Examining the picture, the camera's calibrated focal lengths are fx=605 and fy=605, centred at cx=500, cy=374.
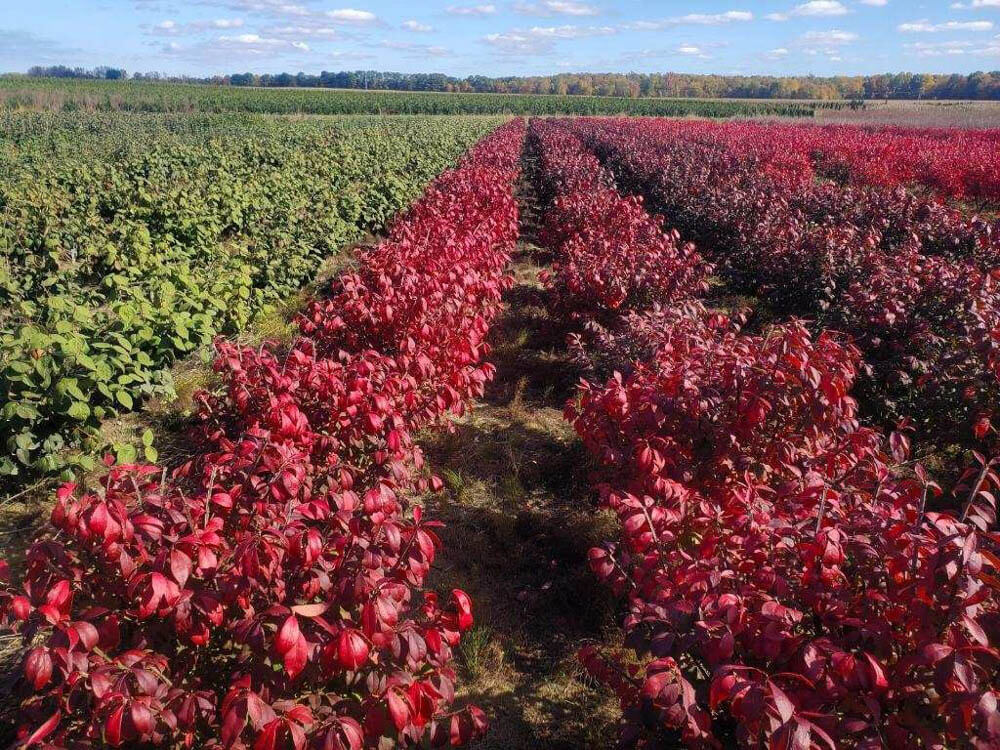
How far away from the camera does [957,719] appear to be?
158 cm

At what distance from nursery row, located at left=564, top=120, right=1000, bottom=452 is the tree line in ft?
391

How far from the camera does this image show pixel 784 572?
2.24 meters

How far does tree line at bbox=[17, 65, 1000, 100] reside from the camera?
107 m

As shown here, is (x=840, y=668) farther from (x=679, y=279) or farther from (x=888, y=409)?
(x=679, y=279)

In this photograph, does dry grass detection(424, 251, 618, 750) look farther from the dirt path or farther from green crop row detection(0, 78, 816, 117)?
green crop row detection(0, 78, 816, 117)

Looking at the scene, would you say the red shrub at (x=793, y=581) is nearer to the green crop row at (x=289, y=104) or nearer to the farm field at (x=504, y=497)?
the farm field at (x=504, y=497)

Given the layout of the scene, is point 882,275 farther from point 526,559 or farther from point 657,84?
point 657,84

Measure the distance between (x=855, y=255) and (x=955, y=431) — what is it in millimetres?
3326

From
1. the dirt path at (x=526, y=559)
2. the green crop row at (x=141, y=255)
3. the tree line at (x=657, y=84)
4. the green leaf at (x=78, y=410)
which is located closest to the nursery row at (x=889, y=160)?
the green crop row at (x=141, y=255)

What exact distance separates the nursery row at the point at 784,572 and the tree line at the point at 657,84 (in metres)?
129

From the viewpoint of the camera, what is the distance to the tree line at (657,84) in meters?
107

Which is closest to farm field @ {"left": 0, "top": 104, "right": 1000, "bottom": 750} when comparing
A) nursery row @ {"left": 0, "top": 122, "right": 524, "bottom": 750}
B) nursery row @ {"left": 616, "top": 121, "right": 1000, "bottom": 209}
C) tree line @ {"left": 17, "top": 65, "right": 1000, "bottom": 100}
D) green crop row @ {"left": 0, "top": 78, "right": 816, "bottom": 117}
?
nursery row @ {"left": 0, "top": 122, "right": 524, "bottom": 750}

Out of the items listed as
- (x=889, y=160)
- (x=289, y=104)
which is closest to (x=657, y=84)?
(x=289, y=104)

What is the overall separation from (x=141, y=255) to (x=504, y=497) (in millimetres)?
5591
